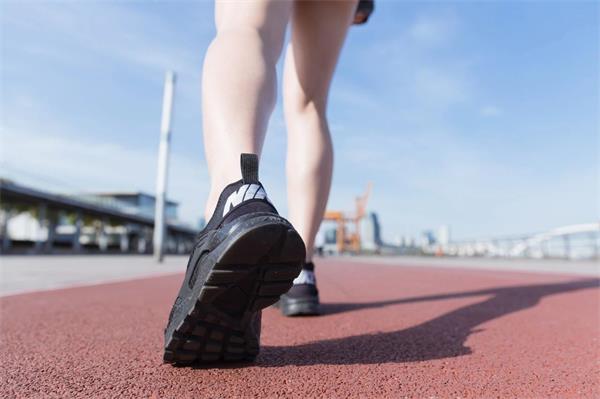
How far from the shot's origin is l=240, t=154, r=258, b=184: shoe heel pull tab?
0.73 m

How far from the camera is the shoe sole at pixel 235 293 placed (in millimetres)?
644

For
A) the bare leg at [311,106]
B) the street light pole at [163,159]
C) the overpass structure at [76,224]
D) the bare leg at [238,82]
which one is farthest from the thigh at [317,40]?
the overpass structure at [76,224]

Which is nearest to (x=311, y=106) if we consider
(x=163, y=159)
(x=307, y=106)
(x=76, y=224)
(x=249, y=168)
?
(x=307, y=106)

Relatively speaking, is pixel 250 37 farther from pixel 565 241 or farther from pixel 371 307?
pixel 565 241

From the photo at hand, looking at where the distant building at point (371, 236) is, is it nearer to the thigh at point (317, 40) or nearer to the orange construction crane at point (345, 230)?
the orange construction crane at point (345, 230)

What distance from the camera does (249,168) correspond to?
734 mm

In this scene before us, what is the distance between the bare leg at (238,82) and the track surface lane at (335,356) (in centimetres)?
30

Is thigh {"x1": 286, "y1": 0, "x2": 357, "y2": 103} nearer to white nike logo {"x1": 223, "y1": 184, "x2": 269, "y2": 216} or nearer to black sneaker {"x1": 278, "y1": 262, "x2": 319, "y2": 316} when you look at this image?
black sneaker {"x1": 278, "y1": 262, "x2": 319, "y2": 316}

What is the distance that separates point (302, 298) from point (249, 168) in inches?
28.6

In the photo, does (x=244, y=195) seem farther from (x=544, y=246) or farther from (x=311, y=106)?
(x=544, y=246)

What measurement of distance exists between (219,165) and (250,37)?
0.30 meters

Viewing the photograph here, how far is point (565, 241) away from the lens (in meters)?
12.2

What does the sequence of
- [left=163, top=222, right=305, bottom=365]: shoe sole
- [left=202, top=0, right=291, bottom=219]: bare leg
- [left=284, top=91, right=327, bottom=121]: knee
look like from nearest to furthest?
[left=163, top=222, right=305, bottom=365]: shoe sole, [left=202, top=0, right=291, bottom=219]: bare leg, [left=284, top=91, right=327, bottom=121]: knee

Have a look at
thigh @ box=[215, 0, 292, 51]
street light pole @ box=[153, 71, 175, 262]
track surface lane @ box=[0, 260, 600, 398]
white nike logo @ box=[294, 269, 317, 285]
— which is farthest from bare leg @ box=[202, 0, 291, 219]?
street light pole @ box=[153, 71, 175, 262]
